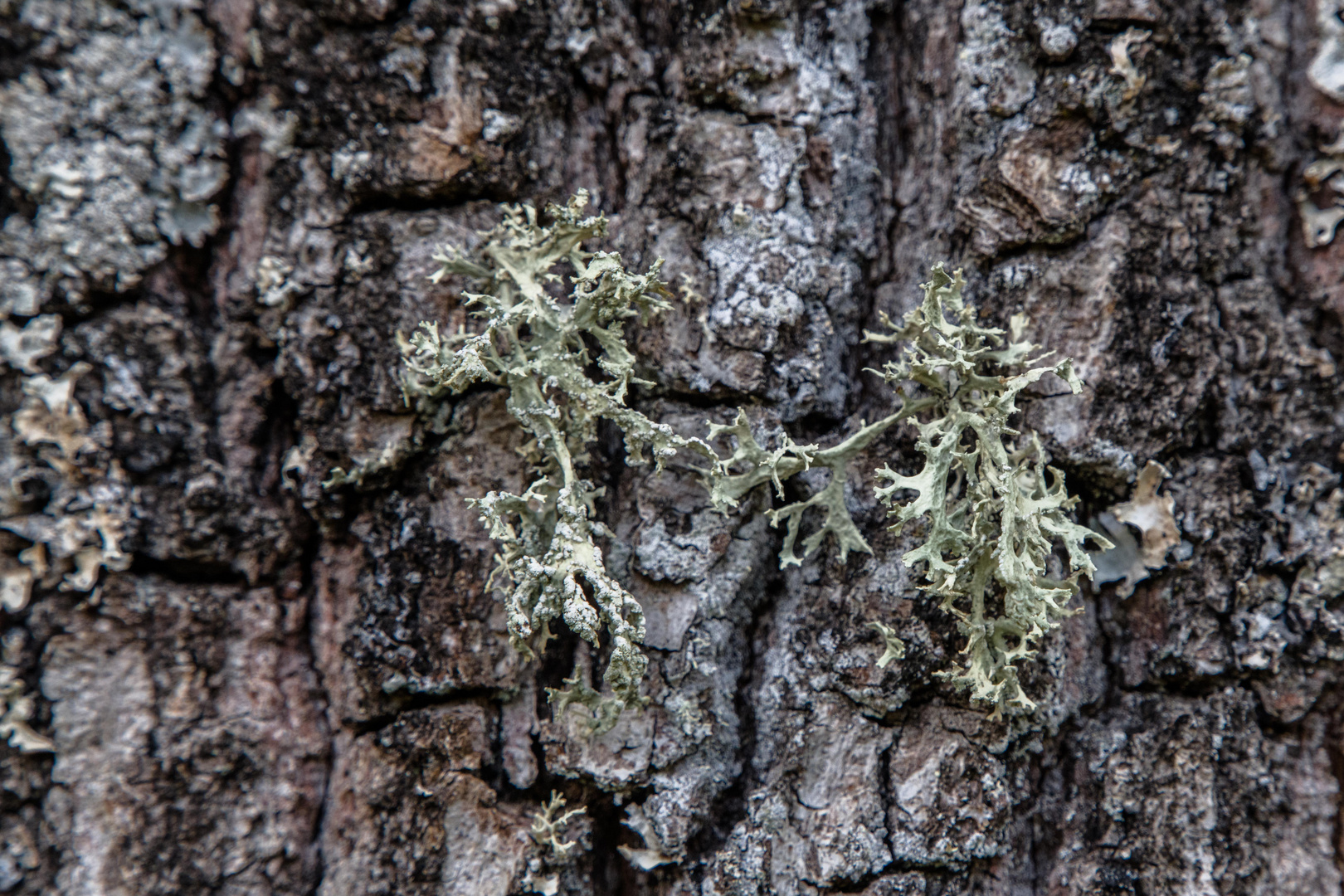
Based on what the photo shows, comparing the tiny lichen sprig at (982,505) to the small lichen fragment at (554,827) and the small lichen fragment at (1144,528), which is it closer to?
the small lichen fragment at (1144,528)

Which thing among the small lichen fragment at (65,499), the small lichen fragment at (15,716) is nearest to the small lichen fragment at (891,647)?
the small lichen fragment at (65,499)

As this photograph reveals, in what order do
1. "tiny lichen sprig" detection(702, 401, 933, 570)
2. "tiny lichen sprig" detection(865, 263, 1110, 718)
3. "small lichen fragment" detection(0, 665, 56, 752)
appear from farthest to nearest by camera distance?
"small lichen fragment" detection(0, 665, 56, 752)
"tiny lichen sprig" detection(702, 401, 933, 570)
"tiny lichen sprig" detection(865, 263, 1110, 718)

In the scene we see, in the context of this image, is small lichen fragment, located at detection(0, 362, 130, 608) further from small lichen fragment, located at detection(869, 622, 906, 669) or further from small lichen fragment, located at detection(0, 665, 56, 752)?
small lichen fragment, located at detection(869, 622, 906, 669)

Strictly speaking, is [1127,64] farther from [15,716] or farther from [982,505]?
[15,716]

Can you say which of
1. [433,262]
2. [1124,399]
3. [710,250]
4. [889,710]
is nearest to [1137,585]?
[1124,399]

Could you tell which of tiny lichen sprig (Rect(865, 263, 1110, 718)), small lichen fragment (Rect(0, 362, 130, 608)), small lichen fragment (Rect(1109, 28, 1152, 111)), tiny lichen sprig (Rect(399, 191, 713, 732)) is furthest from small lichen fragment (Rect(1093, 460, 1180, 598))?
small lichen fragment (Rect(0, 362, 130, 608))

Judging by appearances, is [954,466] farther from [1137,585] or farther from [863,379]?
[1137,585]
